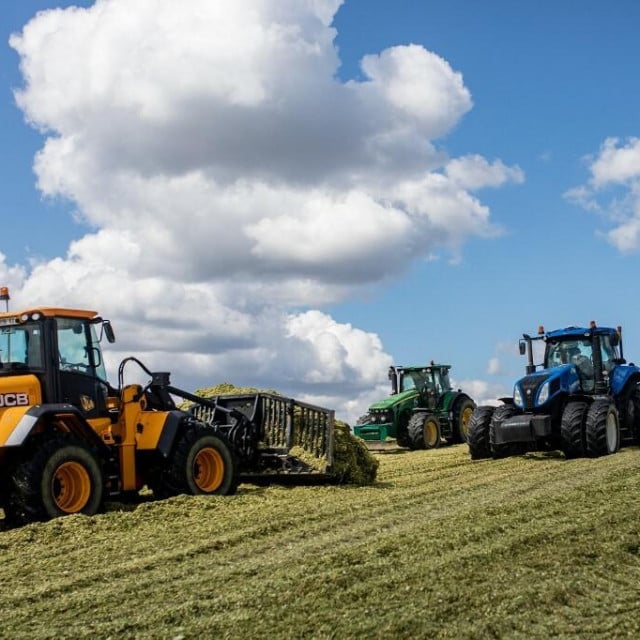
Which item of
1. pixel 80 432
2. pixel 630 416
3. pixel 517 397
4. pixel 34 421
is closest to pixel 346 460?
pixel 80 432

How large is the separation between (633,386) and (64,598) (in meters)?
14.4

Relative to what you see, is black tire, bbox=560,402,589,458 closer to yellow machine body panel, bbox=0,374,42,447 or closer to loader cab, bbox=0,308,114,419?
loader cab, bbox=0,308,114,419

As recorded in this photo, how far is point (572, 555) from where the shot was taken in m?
7.15

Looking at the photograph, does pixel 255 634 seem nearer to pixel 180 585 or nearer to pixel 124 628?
pixel 124 628

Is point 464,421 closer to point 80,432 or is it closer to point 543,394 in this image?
point 543,394

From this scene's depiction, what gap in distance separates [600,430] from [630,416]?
8.11 feet

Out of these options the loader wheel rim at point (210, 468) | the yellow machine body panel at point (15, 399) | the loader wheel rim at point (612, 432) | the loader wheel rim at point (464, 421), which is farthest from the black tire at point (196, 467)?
the loader wheel rim at point (464, 421)

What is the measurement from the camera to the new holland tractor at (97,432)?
10.0 meters

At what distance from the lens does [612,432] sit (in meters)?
16.3

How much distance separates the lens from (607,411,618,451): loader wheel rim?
16.2m

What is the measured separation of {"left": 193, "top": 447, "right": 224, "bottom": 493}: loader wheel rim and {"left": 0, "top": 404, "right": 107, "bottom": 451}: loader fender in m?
1.56

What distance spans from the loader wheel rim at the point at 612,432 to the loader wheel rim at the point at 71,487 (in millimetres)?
9674

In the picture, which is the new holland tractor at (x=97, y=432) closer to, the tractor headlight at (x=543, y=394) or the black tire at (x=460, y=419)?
the tractor headlight at (x=543, y=394)

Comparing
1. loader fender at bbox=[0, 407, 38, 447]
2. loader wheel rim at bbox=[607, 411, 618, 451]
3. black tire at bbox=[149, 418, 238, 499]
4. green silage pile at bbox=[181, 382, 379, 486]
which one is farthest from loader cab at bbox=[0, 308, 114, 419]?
loader wheel rim at bbox=[607, 411, 618, 451]
